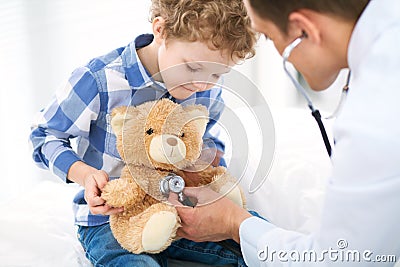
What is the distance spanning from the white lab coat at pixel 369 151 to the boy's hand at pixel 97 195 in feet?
1.46

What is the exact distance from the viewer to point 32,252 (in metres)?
1.42

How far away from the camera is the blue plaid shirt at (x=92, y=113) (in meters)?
1.35

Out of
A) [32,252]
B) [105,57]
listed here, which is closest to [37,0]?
[105,57]

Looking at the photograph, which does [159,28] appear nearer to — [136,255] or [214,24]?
[214,24]

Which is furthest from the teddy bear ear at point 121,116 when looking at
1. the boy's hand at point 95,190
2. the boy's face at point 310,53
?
the boy's face at point 310,53

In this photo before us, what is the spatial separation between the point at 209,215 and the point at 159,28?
421 millimetres

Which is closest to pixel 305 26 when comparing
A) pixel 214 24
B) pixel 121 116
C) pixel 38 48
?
pixel 214 24

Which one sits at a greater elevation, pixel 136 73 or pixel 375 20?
pixel 375 20

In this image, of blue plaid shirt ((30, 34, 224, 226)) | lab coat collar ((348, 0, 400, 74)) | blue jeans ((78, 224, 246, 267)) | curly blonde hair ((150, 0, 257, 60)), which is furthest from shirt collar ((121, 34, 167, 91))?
lab coat collar ((348, 0, 400, 74))

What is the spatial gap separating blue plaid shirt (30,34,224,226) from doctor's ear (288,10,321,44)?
420mm

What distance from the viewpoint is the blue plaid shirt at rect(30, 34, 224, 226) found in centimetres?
135

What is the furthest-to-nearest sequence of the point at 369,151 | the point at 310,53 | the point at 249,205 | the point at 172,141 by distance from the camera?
1. the point at 249,205
2. the point at 172,141
3. the point at 310,53
4. the point at 369,151

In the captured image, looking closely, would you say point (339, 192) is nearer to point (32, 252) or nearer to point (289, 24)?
point (289, 24)

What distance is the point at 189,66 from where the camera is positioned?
1.29 meters
